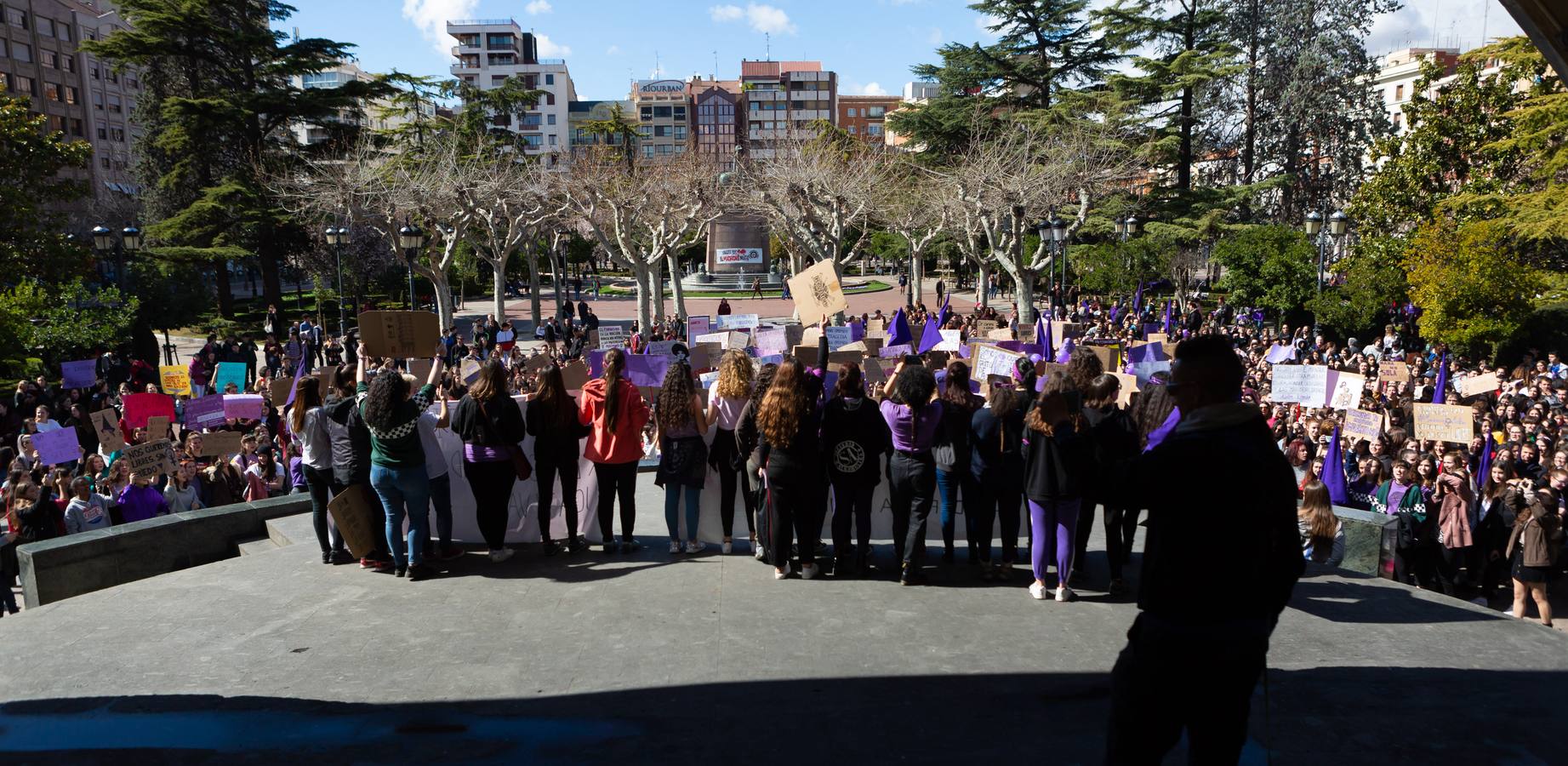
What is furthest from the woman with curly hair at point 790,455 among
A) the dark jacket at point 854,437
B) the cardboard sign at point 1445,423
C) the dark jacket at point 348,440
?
the cardboard sign at point 1445,423

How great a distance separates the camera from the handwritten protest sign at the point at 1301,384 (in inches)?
411

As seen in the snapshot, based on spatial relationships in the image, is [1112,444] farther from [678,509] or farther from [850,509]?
[678,509]

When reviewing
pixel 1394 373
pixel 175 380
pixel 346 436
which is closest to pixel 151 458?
pixel 346 436

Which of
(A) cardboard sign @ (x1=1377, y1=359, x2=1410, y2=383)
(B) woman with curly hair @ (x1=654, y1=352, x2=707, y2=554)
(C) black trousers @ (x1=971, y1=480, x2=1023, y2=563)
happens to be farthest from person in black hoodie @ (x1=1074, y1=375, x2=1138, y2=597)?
(A) cardboard sign @ (x1=1377, y1=359, x2=1410, y2=383)

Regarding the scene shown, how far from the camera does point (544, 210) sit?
115 ft

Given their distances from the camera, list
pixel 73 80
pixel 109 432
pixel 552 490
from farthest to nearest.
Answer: pixel 73 80
pixel 109 432
pixel 552 490

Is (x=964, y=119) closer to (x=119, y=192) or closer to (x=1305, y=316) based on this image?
(x=1305, y=316)

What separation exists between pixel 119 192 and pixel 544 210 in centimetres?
3796

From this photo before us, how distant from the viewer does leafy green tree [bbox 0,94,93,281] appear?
81.1ft

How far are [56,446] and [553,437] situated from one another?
6.50 meters

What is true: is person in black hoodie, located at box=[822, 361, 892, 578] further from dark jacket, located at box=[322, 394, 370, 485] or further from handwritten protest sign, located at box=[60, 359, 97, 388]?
handwritten protest sign, located at box=[60, 359, 97, 388]

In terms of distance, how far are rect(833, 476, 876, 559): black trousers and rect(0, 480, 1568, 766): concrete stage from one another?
27 cm

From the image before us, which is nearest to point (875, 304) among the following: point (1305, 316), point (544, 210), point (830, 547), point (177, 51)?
point (544, 210)

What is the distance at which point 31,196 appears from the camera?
85.8 ft
